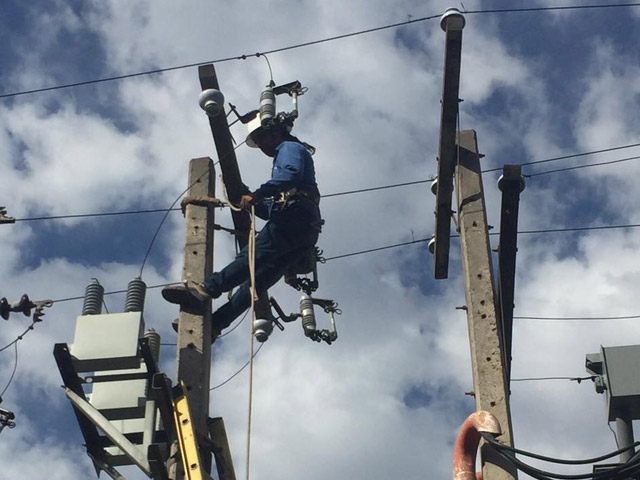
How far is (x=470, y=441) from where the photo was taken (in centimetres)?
531

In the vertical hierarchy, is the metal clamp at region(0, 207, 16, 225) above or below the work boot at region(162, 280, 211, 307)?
above

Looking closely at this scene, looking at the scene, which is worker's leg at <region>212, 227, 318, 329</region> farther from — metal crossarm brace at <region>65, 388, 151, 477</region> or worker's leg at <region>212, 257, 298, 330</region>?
metal crossarm brace at <region>65, 388, 151, 477</region>

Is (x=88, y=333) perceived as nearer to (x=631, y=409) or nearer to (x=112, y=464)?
(x=112, y=464)

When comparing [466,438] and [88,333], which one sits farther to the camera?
[88,333]

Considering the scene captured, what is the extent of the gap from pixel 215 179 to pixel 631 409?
3.25 m

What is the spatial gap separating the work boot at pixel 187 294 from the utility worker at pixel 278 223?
53 millimetres

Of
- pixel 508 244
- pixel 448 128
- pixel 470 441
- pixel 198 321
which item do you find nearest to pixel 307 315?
pixel 198 321

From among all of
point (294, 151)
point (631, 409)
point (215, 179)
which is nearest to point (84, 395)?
point (215, 179)

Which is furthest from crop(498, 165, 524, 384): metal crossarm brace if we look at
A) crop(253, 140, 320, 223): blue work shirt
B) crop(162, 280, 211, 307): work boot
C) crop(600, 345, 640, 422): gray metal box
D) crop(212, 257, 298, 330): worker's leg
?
crop(162, 280, 211, 307): work boot

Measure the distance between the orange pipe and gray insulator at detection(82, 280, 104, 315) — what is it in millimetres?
2625

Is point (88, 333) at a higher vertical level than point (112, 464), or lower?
higher

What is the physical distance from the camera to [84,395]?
652 centimetres

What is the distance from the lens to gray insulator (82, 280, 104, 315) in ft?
22.2

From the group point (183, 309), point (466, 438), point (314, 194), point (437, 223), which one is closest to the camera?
point (466, 438)
